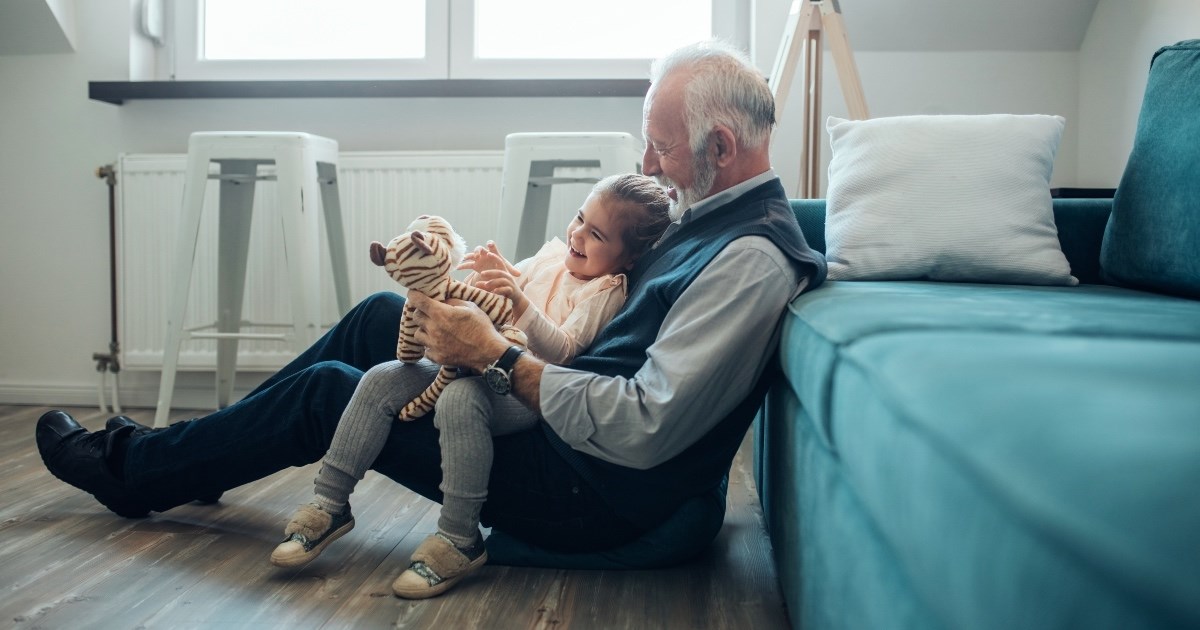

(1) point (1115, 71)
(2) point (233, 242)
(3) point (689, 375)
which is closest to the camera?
(3) point (689, 375)

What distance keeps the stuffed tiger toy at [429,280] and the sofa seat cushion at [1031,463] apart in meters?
0.66

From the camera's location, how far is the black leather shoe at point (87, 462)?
1.72m

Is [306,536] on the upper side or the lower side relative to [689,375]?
lower

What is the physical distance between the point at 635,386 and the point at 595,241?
361mm

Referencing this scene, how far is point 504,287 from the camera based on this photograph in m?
1.43

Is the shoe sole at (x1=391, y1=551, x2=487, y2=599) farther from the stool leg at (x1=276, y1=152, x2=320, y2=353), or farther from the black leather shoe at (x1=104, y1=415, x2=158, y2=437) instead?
the stool leg at (x1=276, y1=152, x2=320, y2=353)

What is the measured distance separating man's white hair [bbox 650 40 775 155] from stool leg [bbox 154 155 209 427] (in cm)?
161

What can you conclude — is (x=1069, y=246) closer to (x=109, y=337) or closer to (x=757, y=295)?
(x=757, y=295)

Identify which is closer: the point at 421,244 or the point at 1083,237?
the point at 421,244

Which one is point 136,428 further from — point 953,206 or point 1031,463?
point 1031,463

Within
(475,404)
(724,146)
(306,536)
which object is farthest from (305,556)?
(724,146)

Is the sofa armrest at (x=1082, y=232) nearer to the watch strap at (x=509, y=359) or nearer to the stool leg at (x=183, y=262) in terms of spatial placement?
the watch strap at (x=509, y=359)

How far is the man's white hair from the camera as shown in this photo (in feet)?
4.85

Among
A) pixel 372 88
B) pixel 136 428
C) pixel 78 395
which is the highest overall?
pixel 372 88
